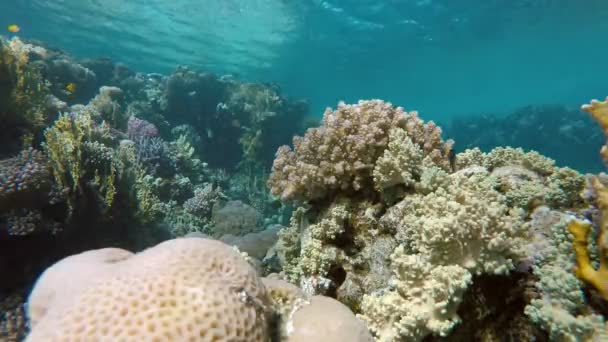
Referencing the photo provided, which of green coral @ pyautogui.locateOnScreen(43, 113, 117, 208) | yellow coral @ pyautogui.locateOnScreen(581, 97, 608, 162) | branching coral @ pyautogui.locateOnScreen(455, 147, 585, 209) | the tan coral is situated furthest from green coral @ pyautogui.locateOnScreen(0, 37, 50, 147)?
yellow coral @ pyautogui.locateOnScreen(581, 97, 608, 162)

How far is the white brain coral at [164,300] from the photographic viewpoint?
5.61 feet

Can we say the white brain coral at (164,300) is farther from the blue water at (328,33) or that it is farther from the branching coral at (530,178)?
the blue water at (328,33)

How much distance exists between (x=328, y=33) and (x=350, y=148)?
3442 centimetres

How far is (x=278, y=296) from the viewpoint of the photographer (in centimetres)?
267

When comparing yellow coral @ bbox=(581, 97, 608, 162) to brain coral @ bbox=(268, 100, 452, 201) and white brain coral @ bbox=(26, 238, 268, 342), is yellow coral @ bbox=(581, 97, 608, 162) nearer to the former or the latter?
brain coral @ bbox=(268, 100, 452, 201)

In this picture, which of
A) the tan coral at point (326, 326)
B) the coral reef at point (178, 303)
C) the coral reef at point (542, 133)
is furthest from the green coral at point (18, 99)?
the coral reef at point (542, 133)

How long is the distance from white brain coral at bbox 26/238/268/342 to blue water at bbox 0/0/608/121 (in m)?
28.1

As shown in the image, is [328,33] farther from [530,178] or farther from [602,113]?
[602,113]

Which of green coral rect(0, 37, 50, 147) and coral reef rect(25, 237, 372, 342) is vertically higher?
green coral rect(0, 37, 50, 147)

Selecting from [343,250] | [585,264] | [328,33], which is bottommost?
[343,250]

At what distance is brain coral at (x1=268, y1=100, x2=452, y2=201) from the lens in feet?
12.0

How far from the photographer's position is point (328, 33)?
3494 centimetres

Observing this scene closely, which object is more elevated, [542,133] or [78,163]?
[542,133]

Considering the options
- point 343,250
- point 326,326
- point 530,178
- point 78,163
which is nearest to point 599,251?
point 530,178
